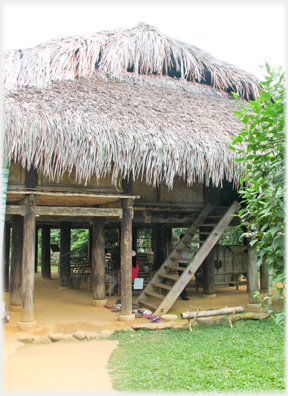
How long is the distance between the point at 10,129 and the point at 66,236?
215 inches

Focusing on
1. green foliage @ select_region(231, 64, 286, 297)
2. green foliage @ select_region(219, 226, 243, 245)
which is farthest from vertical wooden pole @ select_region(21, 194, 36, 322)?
green foliage @ select_region(219, 226, 243, 245)

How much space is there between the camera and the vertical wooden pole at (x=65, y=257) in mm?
9466

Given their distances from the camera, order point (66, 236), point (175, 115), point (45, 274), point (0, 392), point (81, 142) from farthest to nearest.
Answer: point (45, 274) < point (66, 236) < point (175, 115) < point (81, 142) < point (0, 392)

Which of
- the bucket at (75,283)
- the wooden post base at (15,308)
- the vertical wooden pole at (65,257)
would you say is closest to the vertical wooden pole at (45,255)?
the vertical wooden pole at (65,257)

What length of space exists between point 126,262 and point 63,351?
74.9 inches

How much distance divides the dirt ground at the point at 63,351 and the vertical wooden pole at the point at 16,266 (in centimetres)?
32

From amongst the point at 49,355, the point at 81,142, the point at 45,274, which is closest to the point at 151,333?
the point at 49,355

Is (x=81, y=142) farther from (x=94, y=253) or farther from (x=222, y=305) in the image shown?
(x=222, y=305)

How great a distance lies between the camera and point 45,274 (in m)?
Answer: 12.3

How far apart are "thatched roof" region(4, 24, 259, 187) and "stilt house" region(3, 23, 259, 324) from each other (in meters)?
0.02

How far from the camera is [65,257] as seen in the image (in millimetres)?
9445

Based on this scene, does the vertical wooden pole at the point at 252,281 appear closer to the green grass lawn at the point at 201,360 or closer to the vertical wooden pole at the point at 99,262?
the green grass lawn at the point at 201,360

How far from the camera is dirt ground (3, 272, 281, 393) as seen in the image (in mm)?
3484

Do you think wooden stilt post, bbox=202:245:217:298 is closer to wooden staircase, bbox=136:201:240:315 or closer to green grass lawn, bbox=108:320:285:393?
wooden staircase, bbox=136:201:240:315
